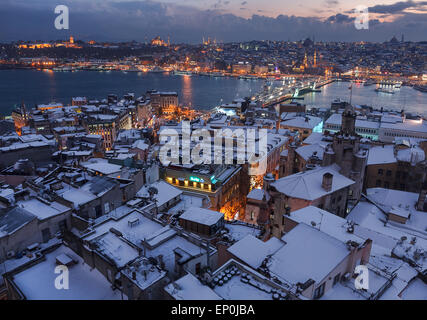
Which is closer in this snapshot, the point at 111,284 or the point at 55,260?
the point at 111,284

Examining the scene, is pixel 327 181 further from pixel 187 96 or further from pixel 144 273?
pixel 187 96

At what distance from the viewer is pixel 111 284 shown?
410 inches

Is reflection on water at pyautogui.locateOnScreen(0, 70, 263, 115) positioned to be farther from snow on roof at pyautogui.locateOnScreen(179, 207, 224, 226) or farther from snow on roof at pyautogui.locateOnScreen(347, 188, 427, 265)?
snow on roof at pyautogui.locateOnScreen(179, 207, 224, 226)

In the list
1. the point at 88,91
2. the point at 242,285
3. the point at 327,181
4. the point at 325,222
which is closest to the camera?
the point at 242,285

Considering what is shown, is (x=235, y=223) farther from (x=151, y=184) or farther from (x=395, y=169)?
(x=395, y=169)

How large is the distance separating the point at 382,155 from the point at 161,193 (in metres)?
19.7

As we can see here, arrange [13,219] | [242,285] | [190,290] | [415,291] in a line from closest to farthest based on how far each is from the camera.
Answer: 1. [190,290]
2. [242,285]
3. [415,291]
4. [13,219]

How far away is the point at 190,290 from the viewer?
26.9ft

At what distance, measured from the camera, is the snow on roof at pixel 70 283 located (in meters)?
10.0

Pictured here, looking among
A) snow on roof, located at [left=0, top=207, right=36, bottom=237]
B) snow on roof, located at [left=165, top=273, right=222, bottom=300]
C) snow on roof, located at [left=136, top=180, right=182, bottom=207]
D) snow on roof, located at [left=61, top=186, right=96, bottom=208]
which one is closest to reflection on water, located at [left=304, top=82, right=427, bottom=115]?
snow on roof, located at [left=136, top=180, right=182, bottom=207]

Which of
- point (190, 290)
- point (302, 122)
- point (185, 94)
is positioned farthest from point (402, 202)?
point (185, 94)

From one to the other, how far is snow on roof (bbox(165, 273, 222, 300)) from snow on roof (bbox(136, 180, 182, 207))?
34.1ft
